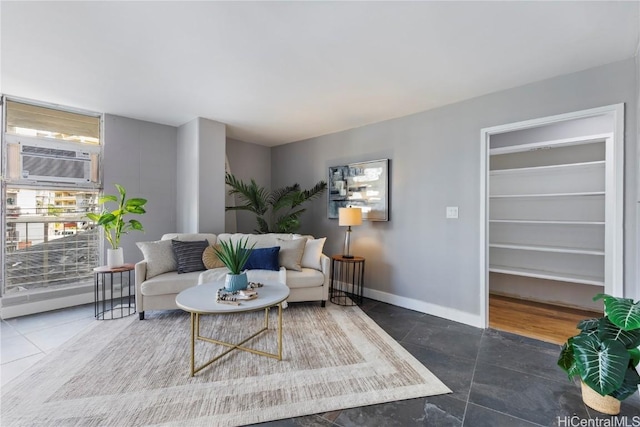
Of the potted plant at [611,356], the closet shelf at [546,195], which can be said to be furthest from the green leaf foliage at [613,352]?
the closet shelf at [546,195]

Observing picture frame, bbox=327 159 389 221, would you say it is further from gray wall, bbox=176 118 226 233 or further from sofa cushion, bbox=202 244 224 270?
sofa cushion, bbox=202 244 224 270

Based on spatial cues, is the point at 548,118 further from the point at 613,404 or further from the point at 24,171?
the point at 24,171

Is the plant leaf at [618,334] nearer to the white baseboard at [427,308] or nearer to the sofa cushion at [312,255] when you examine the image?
the white baseboard at [427,308]

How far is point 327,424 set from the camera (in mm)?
1570

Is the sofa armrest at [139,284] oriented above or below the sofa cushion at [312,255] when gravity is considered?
below

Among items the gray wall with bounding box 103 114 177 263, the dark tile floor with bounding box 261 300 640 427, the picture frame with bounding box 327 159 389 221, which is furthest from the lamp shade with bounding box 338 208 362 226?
the gray wall with bounding box 103 114 177 263

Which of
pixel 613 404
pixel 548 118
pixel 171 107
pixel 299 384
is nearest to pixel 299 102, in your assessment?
pixel 171 107

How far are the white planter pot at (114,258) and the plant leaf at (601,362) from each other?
409 centimetres

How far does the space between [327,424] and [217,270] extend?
7.01ft

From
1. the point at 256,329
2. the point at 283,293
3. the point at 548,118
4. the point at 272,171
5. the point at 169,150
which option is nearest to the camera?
the point at 283,293

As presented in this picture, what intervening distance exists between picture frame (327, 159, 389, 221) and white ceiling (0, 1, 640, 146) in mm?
844

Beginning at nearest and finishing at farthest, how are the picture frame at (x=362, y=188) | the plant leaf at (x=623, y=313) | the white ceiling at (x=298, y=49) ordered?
the plant leaf at (x=623, y=313) → the white ceiling at (x=298, y=49) → the picture frame at (x=362, y=188)

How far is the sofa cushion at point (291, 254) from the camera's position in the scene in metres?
3.45

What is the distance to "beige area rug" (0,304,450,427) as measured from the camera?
5.36ft
